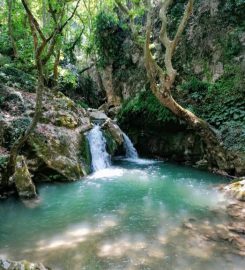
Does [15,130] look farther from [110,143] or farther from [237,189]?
[237,189]

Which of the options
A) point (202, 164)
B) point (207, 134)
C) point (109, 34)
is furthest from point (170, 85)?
point (109, 34)

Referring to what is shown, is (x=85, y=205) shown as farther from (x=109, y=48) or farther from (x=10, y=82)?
(x=109, y=48)

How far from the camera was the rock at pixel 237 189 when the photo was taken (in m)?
7.85

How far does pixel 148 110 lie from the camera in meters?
13.7

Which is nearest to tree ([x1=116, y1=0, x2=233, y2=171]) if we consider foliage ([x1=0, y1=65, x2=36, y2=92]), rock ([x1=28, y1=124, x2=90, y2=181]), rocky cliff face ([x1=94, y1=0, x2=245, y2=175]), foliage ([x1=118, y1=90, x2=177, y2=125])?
rocky cliff face ([x1=94, y1=0, x2=245, y2=175])

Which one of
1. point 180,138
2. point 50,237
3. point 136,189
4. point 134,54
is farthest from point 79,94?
point 50,237

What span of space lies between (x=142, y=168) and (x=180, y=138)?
2.23 meters

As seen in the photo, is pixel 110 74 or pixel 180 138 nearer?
pixel 180 138

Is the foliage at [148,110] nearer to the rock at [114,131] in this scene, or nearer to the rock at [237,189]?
the rock at [114,131]

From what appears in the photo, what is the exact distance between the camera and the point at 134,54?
60.6 feet

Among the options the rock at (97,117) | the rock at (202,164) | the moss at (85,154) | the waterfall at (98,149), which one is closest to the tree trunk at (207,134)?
the rock at (202,164)

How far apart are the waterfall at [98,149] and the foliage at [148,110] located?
216 centimetres

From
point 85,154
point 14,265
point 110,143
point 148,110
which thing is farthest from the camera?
point 148,110

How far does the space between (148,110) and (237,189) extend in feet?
20.9
